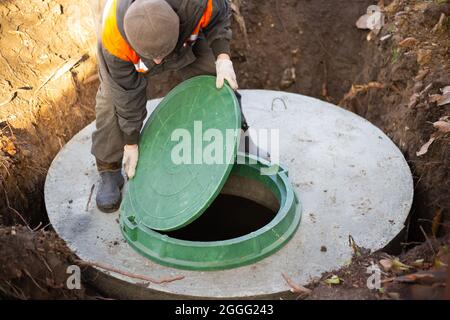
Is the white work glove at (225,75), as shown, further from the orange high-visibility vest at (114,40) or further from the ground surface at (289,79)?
the ground surface at (289,79)

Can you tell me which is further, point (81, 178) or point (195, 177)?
point (81, 178)

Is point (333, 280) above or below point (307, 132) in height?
below

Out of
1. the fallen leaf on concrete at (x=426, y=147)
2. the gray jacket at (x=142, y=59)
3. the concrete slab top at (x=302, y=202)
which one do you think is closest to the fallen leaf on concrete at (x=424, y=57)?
the concrete slab top at (x=302, y=202)

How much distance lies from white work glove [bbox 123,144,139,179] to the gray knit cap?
2.90ft

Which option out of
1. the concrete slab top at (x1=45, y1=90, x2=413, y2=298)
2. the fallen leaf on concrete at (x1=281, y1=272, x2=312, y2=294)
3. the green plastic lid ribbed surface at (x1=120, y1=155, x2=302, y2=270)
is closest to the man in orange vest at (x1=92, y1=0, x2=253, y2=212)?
the concrete slab top at (x1=45, y1=90, x2=413, y2=298)

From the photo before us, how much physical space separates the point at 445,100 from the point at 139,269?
7.36 ft

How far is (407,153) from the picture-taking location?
12.7ft

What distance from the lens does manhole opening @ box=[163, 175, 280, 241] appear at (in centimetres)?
379

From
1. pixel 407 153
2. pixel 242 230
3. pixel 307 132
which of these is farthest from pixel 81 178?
pixel 407 153

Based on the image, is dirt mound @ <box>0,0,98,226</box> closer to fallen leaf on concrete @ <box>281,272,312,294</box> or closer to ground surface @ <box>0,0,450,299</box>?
ground surface @ <box>0,0,450,299</box>

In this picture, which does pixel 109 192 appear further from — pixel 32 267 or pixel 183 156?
pixel 32 267

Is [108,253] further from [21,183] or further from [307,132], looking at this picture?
[307,132]

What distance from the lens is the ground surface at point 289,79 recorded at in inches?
135
